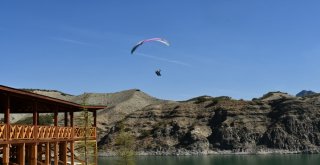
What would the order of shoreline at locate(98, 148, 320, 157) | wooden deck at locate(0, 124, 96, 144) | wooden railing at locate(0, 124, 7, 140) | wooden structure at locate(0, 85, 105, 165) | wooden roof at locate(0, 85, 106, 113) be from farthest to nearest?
shoreline at locate(98, 148, 320, 157), wooden roof at locate(0, 85, 106, 113), wooden structure at locate(0, 85, 105, 165), wooden deck at locate(0, 124, 96, 144), wooden railing at locate(0, 124, 7, 140)

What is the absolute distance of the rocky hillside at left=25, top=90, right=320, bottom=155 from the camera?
111 m

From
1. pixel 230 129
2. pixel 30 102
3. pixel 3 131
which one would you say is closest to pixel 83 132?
pixel 30 102

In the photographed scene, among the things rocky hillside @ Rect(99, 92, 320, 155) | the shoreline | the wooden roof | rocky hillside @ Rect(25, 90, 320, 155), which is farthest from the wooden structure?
rocky hillside @ Rect(99, 92, 320, 155)

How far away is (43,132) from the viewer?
3091cm

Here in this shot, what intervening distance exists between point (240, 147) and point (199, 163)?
30478mm

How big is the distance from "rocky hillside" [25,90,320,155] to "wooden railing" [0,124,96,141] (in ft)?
233

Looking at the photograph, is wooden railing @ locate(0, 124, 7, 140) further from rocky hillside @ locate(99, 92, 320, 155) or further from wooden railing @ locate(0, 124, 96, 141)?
rocky hillside @ locate(99, 92, 320, 155)

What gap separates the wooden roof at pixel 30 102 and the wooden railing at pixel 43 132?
70.4 inches

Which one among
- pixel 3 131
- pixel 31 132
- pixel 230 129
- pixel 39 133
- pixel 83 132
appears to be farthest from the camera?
pixel 230 129

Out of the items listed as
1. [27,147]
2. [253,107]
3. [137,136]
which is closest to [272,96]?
[253,107]

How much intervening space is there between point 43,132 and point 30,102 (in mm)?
3352

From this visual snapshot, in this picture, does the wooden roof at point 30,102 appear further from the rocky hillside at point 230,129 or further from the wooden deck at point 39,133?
the rocky hillside at point 230,129

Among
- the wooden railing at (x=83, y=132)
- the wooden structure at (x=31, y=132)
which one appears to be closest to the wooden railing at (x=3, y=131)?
the wooden structure at (x=31, y=132)

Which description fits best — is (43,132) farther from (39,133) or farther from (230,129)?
(230,129)
